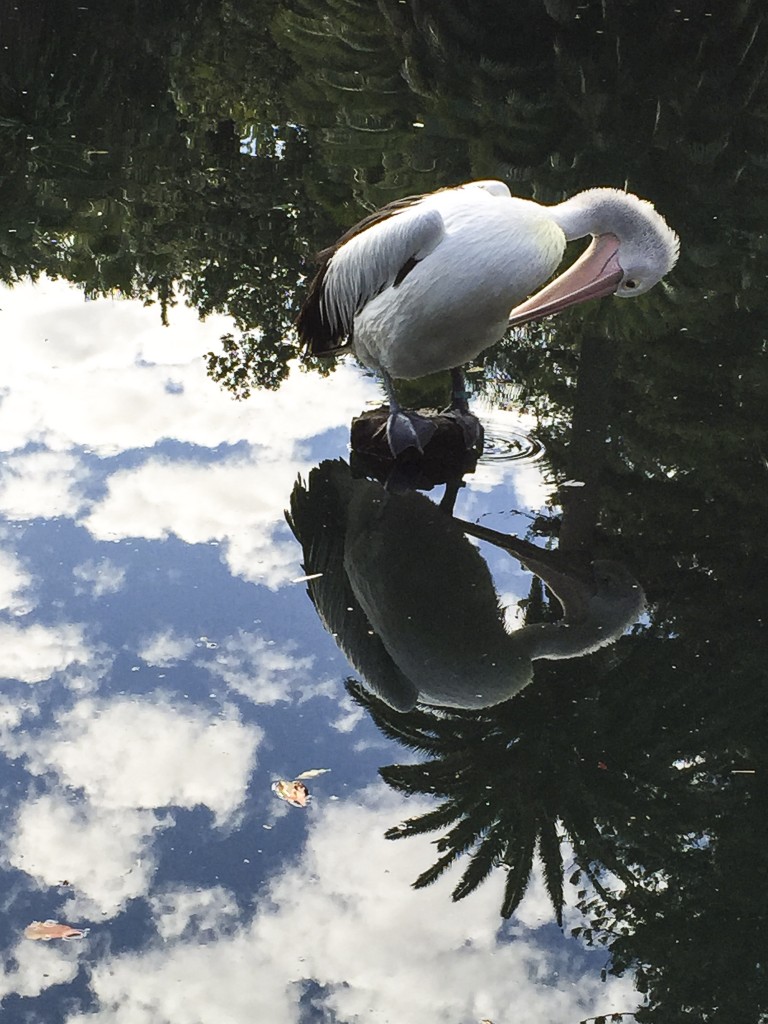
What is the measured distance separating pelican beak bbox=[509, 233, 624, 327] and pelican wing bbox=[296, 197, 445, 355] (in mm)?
549

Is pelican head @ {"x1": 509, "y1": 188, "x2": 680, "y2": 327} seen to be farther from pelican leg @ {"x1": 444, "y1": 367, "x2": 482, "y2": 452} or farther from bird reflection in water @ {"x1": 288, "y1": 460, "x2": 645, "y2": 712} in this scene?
bird reflection in water @ {"x1": 288, "y1": 460, "x2": 645, "y2": 712}

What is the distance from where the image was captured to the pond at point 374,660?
279cm

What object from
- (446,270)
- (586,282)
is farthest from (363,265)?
(586,282)

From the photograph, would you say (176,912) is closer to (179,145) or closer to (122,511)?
Result: (122,511)

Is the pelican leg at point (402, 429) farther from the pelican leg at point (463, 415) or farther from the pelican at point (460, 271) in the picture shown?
the pelican leg at point (463, 415)

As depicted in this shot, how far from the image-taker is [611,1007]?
2.70 m

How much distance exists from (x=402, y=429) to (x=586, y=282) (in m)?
0.92

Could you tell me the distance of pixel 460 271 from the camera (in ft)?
14.3

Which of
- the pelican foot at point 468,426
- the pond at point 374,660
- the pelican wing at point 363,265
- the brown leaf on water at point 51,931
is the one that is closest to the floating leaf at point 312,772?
the pond at point 374,660

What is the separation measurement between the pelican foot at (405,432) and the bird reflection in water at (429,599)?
19 centimetres

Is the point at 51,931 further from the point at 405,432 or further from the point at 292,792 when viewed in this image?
the point at 405,432

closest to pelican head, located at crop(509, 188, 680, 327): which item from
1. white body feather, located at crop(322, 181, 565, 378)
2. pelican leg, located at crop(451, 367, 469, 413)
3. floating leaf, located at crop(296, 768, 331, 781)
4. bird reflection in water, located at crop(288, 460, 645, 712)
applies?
white body feather, located at crop(322, 181, 565, 378)

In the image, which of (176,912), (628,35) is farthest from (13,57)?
(176,912)

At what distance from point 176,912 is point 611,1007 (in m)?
0.99
